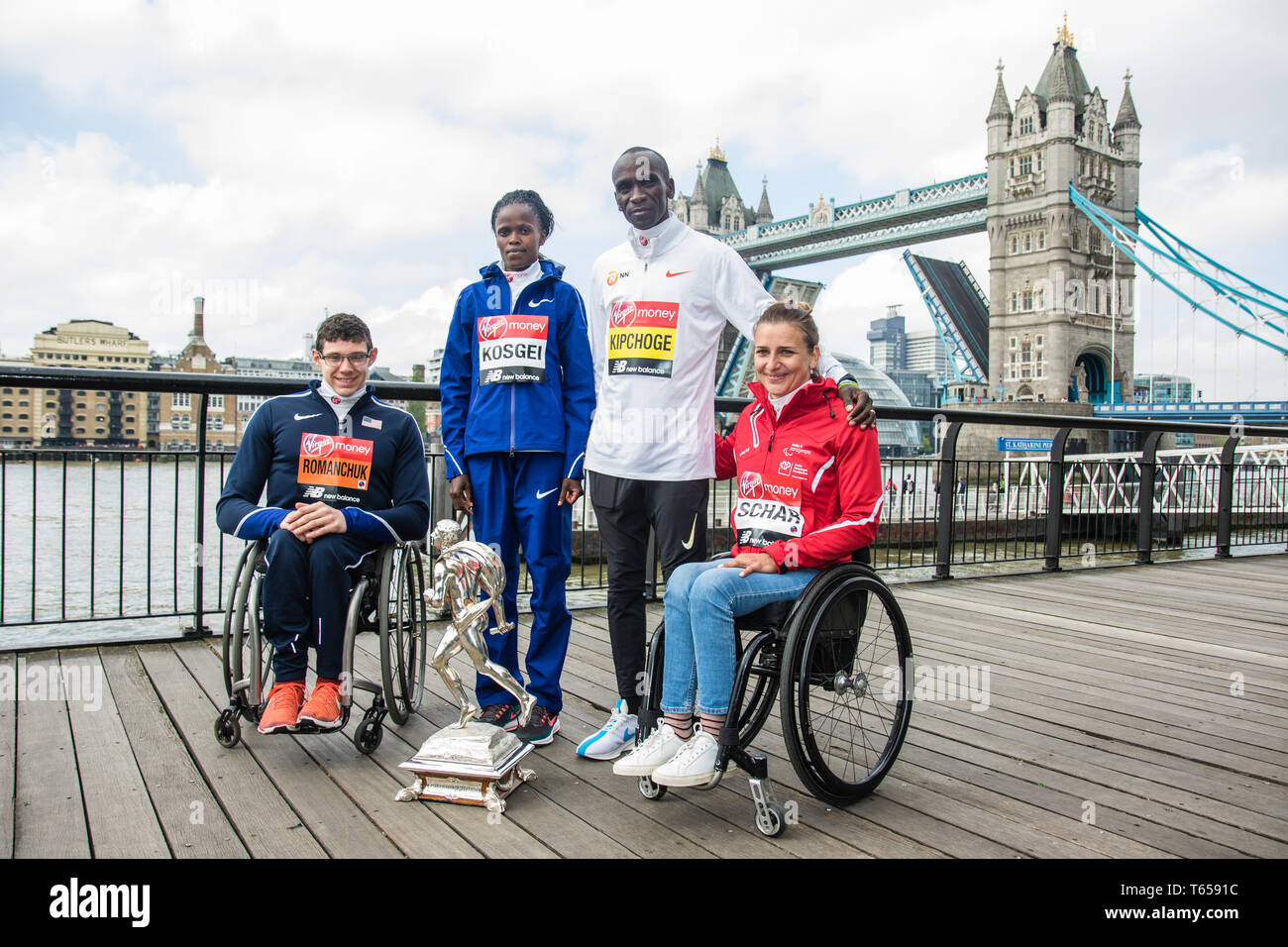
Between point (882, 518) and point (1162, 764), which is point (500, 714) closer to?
point (1162, 764)

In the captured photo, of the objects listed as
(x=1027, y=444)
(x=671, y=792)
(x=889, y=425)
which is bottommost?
(x=671, y=792)

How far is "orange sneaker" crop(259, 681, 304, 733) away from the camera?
219 centimetres

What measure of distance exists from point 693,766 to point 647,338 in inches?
42.4

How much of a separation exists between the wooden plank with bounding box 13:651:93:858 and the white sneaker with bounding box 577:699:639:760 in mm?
1098

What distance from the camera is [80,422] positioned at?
26531mm

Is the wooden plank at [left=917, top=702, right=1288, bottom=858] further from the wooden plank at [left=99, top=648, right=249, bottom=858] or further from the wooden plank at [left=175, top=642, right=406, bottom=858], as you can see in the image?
the wooden plank at [left=99, top=648, right=249, bottom=858]

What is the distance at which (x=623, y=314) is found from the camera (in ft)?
7.79

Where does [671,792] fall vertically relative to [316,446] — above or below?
below

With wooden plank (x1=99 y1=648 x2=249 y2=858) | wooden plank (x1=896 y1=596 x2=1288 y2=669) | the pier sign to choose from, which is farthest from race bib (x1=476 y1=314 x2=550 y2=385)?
the pier sign

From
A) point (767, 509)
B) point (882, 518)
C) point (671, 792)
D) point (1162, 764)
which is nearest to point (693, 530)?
point (767, 509)

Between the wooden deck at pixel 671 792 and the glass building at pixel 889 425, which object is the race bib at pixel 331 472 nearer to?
the wooden deck at pixel 671 792

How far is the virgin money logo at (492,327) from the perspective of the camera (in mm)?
2396
